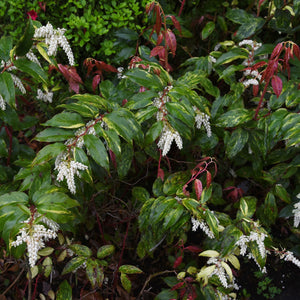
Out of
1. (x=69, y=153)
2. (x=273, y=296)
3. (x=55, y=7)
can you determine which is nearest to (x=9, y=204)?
(x=69, y=153)

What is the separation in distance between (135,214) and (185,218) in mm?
550

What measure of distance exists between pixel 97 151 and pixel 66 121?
0.18 metres

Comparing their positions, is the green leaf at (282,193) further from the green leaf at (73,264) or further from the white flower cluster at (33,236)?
the white flower cluster at (33,236)

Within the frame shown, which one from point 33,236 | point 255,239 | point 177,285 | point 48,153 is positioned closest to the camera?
point 33,236

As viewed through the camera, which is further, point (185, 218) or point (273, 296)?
point (273, 296)

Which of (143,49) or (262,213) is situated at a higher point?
(143,49)

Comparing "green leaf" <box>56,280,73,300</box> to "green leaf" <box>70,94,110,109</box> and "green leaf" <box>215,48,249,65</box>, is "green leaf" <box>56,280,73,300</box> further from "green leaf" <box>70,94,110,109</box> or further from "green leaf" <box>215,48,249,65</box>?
"green leaf" <box>215,48,249,65</box>

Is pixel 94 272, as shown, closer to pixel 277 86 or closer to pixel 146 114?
pixel 146 114

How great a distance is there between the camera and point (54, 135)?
115 centimetres

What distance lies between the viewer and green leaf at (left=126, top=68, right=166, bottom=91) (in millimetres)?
1271

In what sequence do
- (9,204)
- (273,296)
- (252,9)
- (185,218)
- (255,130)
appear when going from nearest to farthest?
(9,204)
(185,218)
(255,130)
(273,296)
(252,9)

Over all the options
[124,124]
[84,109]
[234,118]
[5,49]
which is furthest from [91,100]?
[234,118]

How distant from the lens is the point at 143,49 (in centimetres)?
179

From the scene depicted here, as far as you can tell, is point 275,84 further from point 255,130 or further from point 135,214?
point 135,214
